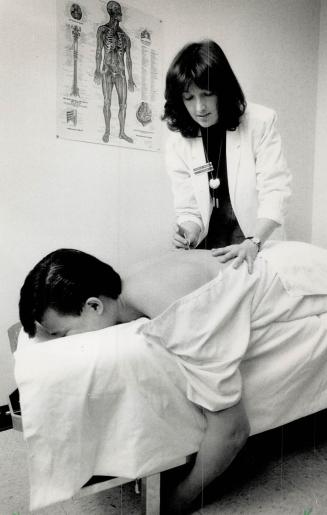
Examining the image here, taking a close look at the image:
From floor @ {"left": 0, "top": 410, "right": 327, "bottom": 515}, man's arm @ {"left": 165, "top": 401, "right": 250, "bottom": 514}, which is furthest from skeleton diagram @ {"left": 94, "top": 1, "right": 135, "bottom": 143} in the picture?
floor @ {"left": 0, "top": 410, "right": 327, "bottom": 515}

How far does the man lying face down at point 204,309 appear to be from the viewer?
0.83m

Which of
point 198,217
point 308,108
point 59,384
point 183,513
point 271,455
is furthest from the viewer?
point 308,108

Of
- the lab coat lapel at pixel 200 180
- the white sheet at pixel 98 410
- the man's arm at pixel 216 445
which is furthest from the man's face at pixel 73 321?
the lab coat lapel at pixel 200 180

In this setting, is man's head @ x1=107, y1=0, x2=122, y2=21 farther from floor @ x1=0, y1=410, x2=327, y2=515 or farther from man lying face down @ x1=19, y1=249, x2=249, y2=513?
floor @ x1=0, y1=410, x2=327, y2=515

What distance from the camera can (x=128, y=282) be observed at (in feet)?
3.26

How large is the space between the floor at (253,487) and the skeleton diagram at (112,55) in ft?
3.79

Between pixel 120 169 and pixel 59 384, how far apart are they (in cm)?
89

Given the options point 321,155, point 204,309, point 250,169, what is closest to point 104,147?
point 250,169

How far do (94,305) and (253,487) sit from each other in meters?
0.63

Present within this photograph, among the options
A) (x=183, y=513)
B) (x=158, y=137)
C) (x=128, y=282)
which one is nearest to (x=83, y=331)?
(x=128, y=282)

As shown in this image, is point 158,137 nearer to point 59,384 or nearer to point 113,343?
point 113,343

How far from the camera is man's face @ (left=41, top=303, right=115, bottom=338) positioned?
0.92 meters

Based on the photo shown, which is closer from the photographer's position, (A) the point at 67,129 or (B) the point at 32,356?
(B) the point at 32,356

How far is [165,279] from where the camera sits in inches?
36.4
